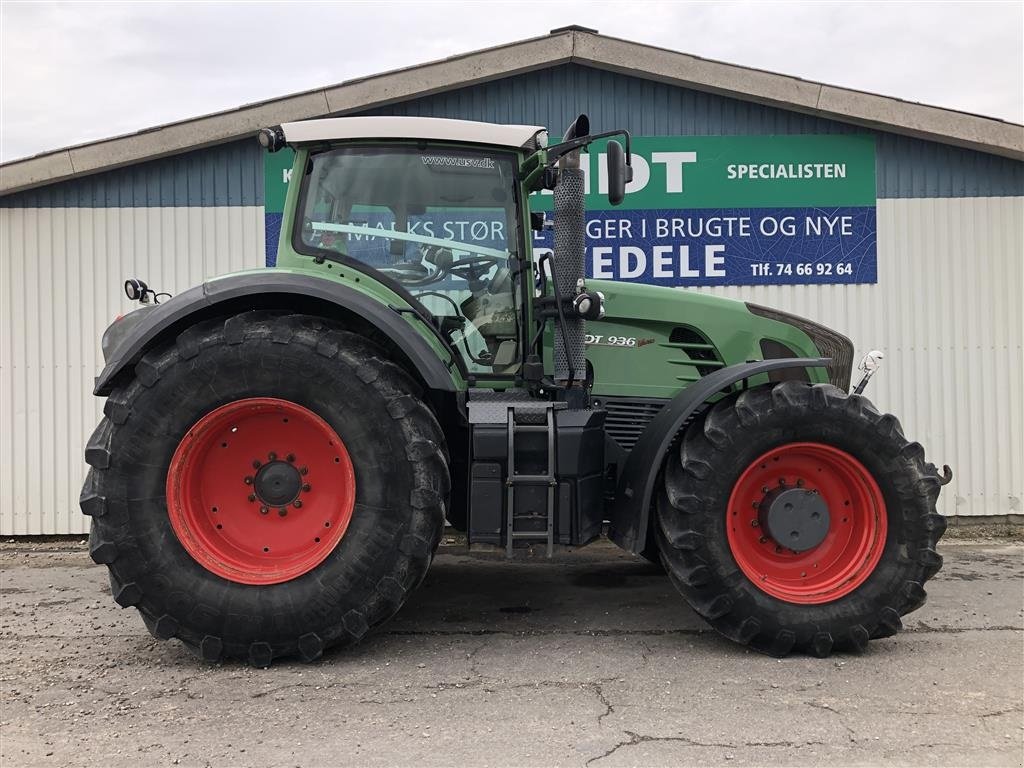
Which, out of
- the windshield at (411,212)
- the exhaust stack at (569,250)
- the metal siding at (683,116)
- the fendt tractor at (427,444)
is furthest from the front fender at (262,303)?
the metal siding at (683,116)

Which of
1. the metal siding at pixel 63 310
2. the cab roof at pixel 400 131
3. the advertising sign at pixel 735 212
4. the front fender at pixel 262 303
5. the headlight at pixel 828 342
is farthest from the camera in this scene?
the advertising sign at pixel 735 212

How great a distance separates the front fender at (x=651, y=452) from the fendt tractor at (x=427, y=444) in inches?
0.8

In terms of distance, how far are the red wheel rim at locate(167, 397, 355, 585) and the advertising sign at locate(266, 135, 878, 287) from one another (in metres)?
3.78

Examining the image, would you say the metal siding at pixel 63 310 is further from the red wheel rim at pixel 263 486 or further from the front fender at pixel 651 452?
the front fender at pixel 651 452

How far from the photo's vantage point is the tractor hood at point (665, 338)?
4988 millimetres

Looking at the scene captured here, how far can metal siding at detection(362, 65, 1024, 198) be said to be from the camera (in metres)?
7.61

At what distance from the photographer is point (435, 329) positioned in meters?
4.45

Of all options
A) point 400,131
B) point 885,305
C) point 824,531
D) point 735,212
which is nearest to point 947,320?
point 885,305

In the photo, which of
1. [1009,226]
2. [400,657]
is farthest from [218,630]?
[1009,226]

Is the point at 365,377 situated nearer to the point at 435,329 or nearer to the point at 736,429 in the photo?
the point at 435,329

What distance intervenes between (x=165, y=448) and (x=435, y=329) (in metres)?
1.44

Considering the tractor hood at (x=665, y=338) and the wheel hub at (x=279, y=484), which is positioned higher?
the tractor hood at (x=665, y=338)

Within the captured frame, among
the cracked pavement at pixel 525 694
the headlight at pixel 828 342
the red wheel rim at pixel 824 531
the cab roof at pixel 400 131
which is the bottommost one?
the cracked pavement at pixel 525 694

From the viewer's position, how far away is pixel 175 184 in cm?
757
